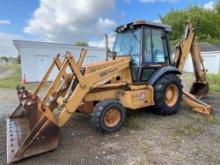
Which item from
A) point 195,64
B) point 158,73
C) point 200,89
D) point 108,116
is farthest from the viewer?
point 200,89

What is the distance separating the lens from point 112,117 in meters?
4.70

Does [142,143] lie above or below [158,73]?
below

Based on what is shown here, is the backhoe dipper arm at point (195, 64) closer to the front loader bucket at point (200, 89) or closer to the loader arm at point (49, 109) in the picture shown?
the front loader bucket at point (200, 89)

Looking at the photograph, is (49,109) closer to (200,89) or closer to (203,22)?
(200,89)

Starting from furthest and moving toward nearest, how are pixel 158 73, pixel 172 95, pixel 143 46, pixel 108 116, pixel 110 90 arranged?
pixel 172 95 → pixel 158 73 → pixel 143 46 → pixel 110 90 → pixel 108 116

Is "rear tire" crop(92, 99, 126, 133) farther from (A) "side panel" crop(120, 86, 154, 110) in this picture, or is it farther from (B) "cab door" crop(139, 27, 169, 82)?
(B) "cab door" crop(139, 27, 169, 82)

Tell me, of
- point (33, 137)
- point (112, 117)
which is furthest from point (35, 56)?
point (33, 137)

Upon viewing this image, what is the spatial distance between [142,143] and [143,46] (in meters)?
2.39

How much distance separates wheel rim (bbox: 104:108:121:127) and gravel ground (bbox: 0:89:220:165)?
0.23m

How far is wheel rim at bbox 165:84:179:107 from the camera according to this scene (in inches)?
234

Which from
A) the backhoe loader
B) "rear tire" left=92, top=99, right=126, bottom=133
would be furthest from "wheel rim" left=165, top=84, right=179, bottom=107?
"rear tire" left=92, top=99, right=126, bottom=133

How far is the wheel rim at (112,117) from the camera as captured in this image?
15.1ft

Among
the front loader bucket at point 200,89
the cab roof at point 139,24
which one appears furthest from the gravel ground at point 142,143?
the cab roof at point 139,24

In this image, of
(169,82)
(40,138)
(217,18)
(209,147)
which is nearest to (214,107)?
(169,82)
